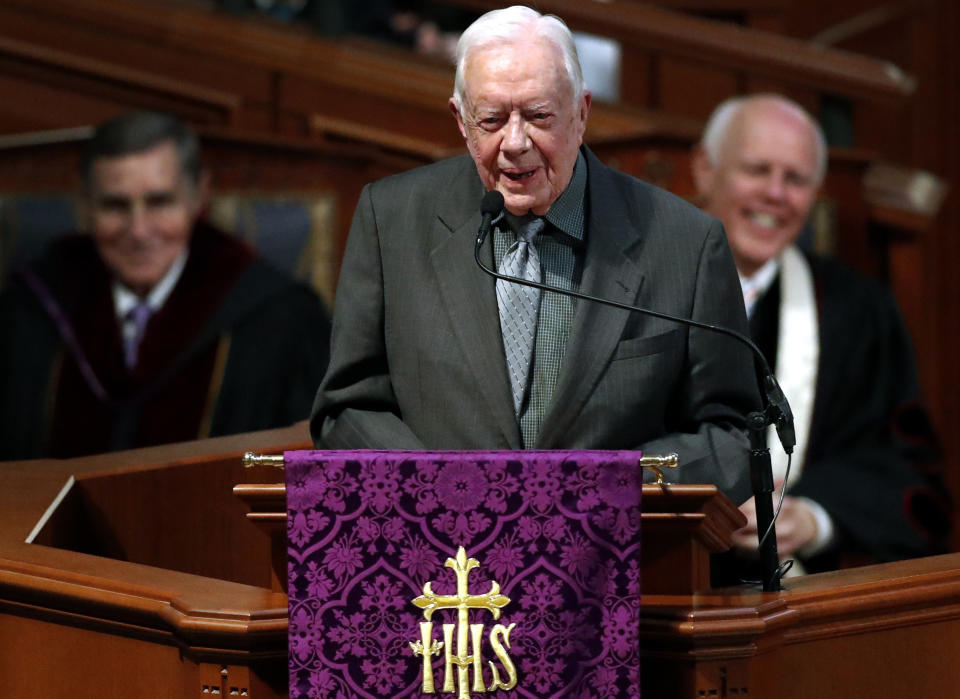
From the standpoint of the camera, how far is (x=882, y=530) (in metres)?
4.30

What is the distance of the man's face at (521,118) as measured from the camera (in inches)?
97.5

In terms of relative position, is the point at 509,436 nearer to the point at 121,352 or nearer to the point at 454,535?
the point at 454,535

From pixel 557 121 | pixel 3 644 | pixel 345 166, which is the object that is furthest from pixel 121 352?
pixel 557 121

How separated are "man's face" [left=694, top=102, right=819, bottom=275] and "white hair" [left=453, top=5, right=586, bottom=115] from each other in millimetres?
2143

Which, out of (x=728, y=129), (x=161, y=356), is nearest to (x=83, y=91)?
(x=161, y=356)

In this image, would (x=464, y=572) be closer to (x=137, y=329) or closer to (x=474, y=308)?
(x=474, y=308)

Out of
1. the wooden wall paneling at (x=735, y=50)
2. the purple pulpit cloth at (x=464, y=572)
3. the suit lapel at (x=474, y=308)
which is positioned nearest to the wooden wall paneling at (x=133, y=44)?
the wooden wall paneling at (x=735, y=50)

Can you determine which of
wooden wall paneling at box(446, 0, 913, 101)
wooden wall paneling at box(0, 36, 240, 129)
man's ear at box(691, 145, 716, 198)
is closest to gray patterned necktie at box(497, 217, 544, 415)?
man's ear at box(691, 145, 716, 198)

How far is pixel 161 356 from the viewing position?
17.5 feet

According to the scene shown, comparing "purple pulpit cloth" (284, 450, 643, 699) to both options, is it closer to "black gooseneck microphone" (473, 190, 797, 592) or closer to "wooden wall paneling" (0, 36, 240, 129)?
"black gooseneck microphone" (473, 190, 797, 592)

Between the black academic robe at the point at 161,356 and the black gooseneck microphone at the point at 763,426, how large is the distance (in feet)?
8.91

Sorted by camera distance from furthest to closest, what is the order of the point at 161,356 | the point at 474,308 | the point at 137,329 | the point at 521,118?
the point at 137,329 → the point at 161,356 → the point at 474,308 → the point at 521,118

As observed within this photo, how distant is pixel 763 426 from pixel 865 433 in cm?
215

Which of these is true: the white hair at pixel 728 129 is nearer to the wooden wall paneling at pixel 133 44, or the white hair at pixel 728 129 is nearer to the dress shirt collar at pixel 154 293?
the dress shirt collar at pixel 154 293
